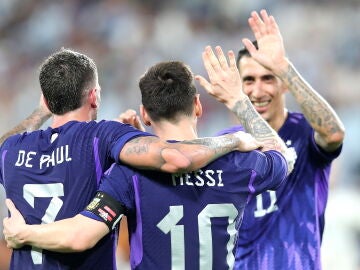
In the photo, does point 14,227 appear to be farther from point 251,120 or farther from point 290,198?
point 290,198

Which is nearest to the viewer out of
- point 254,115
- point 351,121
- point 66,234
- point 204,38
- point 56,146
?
point 66,234

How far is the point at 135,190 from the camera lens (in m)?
3.48

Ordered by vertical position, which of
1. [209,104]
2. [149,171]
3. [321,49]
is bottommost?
[149,171]

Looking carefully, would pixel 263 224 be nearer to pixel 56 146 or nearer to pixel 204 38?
pixel 56 146

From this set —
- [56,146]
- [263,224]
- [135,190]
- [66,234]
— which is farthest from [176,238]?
[263,224]

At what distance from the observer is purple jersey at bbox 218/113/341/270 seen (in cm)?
478

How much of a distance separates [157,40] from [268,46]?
5.64m

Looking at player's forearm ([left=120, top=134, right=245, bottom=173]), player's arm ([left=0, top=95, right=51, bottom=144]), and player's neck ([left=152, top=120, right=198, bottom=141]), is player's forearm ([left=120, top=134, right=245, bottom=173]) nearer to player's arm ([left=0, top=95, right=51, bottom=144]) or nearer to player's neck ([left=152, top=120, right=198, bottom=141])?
player's neck ([left=152, top=120, right=198, bottom=141])

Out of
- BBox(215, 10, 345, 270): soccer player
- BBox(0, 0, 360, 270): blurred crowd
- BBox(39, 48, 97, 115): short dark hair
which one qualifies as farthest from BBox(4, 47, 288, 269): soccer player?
BBox(0, 0, 360, 270): blurred crowd

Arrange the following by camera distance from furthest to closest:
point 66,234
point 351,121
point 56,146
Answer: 1. point 351,121
2. point 56,146
3. point 66,234

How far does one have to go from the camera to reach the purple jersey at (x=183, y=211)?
11.4 ft

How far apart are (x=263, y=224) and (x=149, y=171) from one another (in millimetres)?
1571

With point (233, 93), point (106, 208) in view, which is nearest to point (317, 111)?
point (233, 93)

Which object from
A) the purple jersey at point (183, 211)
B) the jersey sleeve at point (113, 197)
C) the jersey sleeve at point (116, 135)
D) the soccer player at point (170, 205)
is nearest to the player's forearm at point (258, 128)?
the soccer player at point (170, 205)
